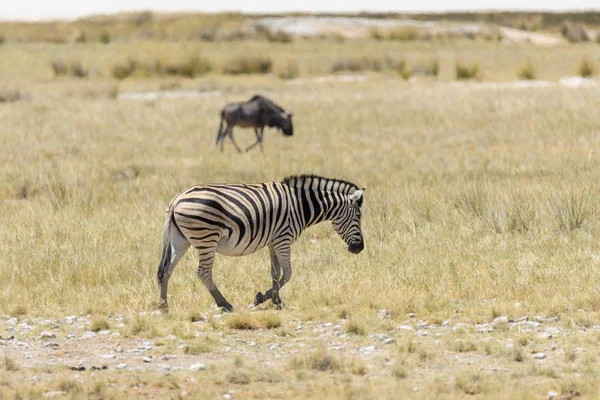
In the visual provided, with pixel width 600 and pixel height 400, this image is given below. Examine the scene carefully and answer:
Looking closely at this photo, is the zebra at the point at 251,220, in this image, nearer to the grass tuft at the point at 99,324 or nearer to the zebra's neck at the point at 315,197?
the zebra's neck at the point at 315,197

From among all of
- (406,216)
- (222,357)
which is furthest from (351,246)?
(406,216)

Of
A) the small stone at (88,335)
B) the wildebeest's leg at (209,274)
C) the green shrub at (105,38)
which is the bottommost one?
the small stone at (88,335)

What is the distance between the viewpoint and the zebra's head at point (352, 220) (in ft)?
31.6

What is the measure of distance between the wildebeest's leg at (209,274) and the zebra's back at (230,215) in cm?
6

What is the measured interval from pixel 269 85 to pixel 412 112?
43.3ft

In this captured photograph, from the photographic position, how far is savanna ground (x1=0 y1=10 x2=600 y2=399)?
7.03 meters

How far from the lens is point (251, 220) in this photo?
8.94 meters

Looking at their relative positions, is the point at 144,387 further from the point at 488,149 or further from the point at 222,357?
the point at 488,149

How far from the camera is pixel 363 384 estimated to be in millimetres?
6691

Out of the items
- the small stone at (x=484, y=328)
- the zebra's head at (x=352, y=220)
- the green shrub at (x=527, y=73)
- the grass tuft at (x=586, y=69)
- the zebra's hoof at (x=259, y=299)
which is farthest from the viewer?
the grass tuft at (x=586, y=69)

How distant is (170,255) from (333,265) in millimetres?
2430

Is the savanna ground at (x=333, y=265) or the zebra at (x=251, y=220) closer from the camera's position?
the savanna ground at (x=333, y=265)

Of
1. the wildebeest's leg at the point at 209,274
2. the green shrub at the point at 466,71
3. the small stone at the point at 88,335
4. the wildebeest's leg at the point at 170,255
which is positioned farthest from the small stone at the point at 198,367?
the green shrub at the point at 466,71

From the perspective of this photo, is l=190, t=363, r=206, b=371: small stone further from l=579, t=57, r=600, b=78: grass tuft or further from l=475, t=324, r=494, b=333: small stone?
l=579, t=57, r=600, b=78: grass tuft
